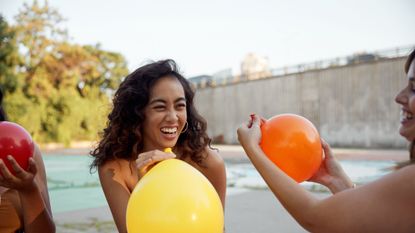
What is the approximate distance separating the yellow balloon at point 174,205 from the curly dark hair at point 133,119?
3.03 feet

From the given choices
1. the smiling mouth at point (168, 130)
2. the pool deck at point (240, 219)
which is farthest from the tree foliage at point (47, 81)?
the smiling mouth at point (168, 130)

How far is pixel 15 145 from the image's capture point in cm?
168

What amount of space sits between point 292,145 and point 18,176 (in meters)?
1.23

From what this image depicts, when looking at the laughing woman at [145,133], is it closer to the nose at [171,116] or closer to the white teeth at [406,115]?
the nose at [171,116]

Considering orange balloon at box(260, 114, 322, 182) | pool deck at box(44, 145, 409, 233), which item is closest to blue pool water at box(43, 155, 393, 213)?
pool deck at box(44, 145, 409, 233)

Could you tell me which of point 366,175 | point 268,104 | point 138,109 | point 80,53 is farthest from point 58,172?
point 268,104

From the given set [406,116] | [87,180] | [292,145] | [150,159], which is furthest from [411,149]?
[87,180]

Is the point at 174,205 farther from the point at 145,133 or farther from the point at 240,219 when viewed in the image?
the point at 240,219

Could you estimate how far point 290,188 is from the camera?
1.23 m

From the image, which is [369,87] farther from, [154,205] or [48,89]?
[154,205]

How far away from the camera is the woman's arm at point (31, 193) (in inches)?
63.6

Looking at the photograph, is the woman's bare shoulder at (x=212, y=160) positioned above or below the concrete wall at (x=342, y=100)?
above

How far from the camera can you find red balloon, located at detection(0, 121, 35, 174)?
1.65 meters

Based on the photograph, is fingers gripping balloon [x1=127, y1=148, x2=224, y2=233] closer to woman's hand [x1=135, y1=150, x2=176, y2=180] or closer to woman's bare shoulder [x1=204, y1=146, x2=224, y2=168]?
woman's hand [x1=135, y1=150, x2=176, y2=180]
